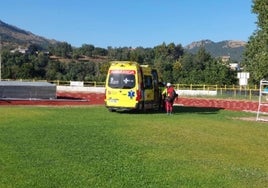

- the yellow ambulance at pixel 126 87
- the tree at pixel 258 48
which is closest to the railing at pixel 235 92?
the tree at pixel 258 48

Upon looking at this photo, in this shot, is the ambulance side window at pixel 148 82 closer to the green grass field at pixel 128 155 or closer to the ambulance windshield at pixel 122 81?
the ambulance windshield at pixel 122 81

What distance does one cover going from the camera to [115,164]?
1047cm

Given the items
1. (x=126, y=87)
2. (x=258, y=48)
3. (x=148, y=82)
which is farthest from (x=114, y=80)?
(x=258, y=48)

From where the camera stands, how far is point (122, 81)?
26.0m

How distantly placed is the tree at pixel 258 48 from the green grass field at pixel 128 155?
38714 millimetres

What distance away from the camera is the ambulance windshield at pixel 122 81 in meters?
25.9

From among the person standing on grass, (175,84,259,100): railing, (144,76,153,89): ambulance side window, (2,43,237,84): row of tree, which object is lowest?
(175,84,259,100): railing

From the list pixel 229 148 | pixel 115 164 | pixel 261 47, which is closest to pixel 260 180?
pixel 115 164

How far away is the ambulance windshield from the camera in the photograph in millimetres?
25891

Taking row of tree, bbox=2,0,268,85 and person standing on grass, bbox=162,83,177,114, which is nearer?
person standing on grass, bbox=162,83,177,114

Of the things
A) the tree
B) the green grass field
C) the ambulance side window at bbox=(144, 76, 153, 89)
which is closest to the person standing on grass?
the ambulance side window at bbox=(144, 76, 153, 89)

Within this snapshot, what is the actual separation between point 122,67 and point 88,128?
9444 millimetres

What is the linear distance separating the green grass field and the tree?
38.7 m

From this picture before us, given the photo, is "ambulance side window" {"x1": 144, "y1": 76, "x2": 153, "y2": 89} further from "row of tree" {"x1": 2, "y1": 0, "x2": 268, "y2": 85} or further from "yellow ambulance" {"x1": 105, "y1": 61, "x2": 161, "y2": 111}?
"row of tree" {"x1": 2, "y1": 0, "x2": 268, "y2": 85}
